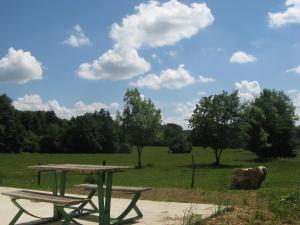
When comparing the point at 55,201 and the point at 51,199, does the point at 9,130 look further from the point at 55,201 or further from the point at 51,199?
the point at 55,201

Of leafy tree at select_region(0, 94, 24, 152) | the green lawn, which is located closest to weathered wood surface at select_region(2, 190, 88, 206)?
the green lawn

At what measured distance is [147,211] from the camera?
395 inches

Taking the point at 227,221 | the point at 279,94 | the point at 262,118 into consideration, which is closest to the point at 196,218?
the point at 227,221

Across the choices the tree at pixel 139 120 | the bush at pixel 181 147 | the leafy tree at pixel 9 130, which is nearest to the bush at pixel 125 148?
the bush at pixel 181 147

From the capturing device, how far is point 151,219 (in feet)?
29.4

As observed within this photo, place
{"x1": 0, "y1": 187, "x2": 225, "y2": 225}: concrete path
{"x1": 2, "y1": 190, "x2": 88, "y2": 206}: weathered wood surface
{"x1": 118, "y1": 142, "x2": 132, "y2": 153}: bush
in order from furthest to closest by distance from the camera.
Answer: {"x1": 118, "y1": 142, "x2": 132, "y2": 153}: bush < {"x1": 0, "y1": 187, "x2": 225, "y2": 225}: concrete path < {"x1": 2, "y1": 190, "x2": 88, "y2": 206}: weathered wood surface

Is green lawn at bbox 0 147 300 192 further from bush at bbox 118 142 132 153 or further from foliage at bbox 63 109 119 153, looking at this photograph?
bush at bbox 118 142 132 153

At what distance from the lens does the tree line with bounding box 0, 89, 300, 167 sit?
147 feet

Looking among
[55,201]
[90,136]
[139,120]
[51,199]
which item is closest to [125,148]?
[90,136]

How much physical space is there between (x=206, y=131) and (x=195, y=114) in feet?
7.57

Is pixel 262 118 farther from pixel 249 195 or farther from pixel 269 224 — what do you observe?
pixel 269 224

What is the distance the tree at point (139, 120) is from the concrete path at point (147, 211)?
116 feet

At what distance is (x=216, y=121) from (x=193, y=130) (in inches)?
98.1

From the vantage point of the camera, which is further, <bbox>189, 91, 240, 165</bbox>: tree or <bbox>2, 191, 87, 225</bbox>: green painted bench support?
<bbox>189, 91, 240, 165</bbox>: tree
